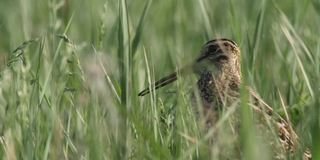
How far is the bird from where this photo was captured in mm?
4090

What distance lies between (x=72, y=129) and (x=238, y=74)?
3.58ft

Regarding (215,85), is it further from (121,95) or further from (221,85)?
(121,95)

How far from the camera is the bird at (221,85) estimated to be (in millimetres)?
4090

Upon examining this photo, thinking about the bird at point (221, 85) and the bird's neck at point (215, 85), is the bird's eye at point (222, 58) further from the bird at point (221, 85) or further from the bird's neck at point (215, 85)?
the bird's neck at point (215, 85)

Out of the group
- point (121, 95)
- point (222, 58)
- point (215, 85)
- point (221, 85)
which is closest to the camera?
point (121, 95)

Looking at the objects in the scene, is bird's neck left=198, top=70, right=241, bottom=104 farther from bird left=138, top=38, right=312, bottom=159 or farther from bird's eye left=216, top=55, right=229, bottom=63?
bird's eye left=216, top=55, right=229, bottom=63

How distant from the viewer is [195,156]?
377 centimetres

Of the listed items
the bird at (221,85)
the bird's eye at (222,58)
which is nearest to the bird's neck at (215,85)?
the bird at (221,85)

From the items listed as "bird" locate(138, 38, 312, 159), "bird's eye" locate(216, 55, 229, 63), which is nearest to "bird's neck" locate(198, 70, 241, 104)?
"bird" locate(138, 38, 312, 159)

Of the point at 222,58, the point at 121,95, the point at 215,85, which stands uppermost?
the point at 222,58

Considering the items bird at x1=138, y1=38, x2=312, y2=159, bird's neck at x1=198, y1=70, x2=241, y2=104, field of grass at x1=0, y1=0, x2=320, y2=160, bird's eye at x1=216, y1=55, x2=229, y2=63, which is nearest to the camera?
field of grass at x1=0, y1=0, x2=320, y2=160

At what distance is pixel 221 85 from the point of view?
15.9ft

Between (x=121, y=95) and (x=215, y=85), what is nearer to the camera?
(x=121, y=95)

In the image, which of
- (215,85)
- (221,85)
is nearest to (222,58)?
(221,85)
